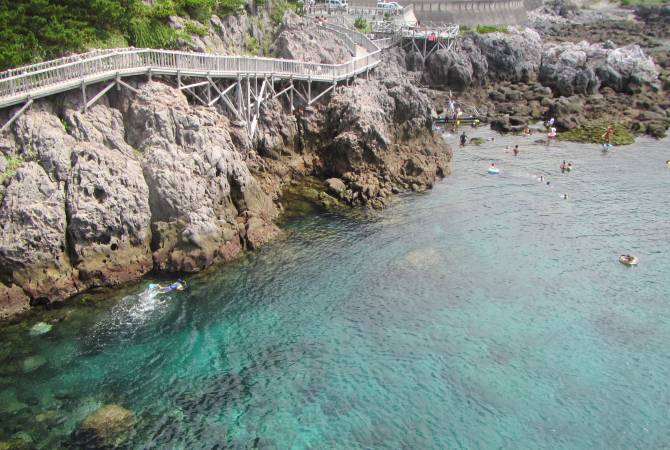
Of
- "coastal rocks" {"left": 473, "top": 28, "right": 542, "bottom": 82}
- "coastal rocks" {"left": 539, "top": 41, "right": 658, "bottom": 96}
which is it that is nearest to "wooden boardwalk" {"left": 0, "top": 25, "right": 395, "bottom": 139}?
"coastal rocks" {"left": 473, "top": 28, "right": 542, "bottom": 82}

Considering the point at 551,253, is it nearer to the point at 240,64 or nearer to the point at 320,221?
the point at 320,221

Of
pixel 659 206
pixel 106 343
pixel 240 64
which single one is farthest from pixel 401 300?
pixel 659 206

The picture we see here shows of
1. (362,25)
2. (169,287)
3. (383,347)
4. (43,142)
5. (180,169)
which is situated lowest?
(383,347)

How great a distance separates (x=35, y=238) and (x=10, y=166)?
4673mm

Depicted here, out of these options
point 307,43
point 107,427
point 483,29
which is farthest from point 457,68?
point 107,427

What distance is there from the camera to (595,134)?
71562 millimetres

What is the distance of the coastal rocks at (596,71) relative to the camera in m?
83.8

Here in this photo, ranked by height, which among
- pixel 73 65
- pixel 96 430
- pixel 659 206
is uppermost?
pixel 73 65

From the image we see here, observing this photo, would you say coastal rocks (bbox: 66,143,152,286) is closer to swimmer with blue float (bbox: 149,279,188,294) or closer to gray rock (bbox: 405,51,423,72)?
swimmer with blue float (bbox: 149,279,188,294)

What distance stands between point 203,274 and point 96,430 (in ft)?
44.4

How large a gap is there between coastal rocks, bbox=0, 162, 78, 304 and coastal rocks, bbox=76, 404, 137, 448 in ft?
32.9

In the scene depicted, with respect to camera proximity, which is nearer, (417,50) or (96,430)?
(96,430)

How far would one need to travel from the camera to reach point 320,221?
155 feet

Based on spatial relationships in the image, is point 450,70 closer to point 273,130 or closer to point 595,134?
point 595,134
